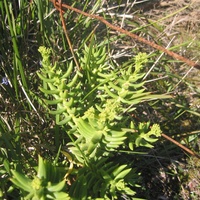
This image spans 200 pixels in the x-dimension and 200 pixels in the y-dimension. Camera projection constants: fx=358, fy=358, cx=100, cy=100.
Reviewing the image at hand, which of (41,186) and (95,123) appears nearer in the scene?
(41,186)

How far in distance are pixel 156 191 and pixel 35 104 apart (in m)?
0.61

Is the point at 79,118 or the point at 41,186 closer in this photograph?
the point at 41,186

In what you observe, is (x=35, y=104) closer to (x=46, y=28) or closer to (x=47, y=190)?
(x=46, y=28)

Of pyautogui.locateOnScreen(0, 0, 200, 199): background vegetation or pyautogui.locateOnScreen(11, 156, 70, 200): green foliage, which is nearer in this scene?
pyautogui.locateOnScreen(11, 156, 70, 200): green foliage

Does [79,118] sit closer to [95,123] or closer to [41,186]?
[95,123]

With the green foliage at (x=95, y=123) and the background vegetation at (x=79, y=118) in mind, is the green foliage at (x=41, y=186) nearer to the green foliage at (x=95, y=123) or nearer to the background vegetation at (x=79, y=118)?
the background vegetation at (x=79, y=118)

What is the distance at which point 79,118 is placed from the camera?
3.17 feet

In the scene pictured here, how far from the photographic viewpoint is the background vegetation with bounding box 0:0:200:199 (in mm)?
961

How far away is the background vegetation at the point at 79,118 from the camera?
961 mm

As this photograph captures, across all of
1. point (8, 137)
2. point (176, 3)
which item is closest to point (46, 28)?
point (8, 137)

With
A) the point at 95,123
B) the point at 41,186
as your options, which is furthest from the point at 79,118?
the point at 41,186

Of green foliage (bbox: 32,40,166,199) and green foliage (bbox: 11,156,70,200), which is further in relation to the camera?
green foliage (bbox: 32,40,166,199)

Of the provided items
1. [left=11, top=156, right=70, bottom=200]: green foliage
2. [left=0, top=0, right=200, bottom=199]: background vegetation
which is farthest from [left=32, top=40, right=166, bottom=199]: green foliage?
[left=11, top=156, right=70, bottom=200]: green foliage

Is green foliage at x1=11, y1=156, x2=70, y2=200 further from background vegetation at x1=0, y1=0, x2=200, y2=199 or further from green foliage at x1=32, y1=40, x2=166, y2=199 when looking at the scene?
green foliage at x1=32, y1=40, x2=166, y2=199
